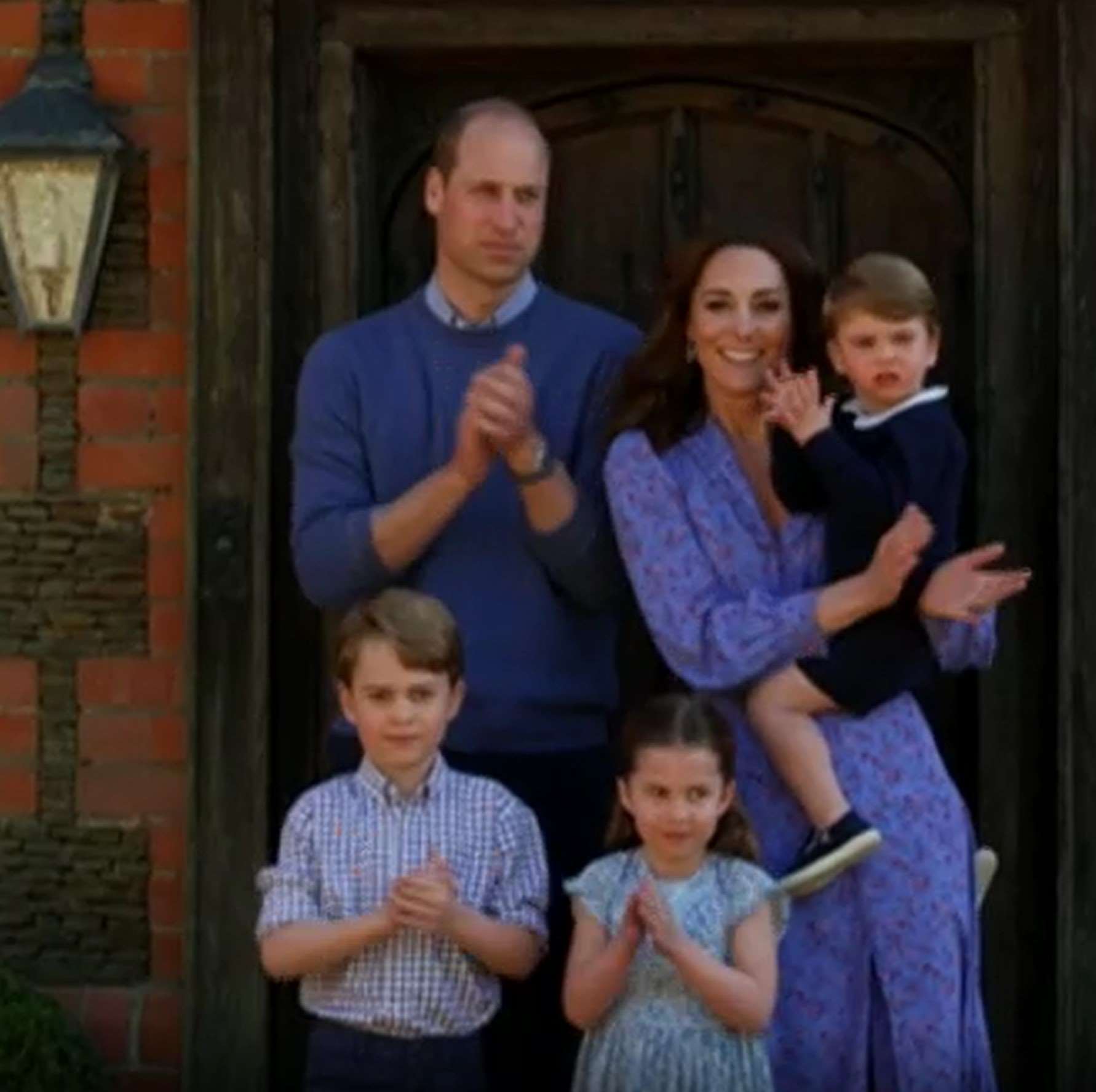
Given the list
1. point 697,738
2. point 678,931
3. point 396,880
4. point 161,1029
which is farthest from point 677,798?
point 161,1029

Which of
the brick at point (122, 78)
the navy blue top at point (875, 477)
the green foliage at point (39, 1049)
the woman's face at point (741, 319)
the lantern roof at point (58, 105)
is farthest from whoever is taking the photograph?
the brick at point (122, 78)

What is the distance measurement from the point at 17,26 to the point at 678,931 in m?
2.30

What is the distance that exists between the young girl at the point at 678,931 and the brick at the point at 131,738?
1.32 metres

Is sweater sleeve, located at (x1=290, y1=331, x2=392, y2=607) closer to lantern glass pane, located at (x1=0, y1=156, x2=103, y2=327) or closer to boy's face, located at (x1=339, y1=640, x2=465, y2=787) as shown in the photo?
boy's face, located at (x1=339, y1=640, x2=465, y2=787)

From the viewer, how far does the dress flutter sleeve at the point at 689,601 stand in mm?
4730

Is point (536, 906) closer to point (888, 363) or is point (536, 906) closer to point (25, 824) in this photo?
point (888, 363)

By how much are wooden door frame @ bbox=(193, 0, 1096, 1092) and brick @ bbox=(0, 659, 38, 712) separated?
32cm

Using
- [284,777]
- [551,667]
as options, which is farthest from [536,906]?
[284,777]

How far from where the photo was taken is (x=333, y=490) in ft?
16.5

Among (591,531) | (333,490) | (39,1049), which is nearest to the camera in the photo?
(591,531)

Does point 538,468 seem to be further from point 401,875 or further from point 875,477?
point 401,875

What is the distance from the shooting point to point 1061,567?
5684mm

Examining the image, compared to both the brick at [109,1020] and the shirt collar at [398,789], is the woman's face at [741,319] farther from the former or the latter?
the brick at [109,1020]

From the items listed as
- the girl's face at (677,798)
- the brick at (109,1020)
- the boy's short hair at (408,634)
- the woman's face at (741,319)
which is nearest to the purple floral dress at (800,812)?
the woman's face at (741,319)
